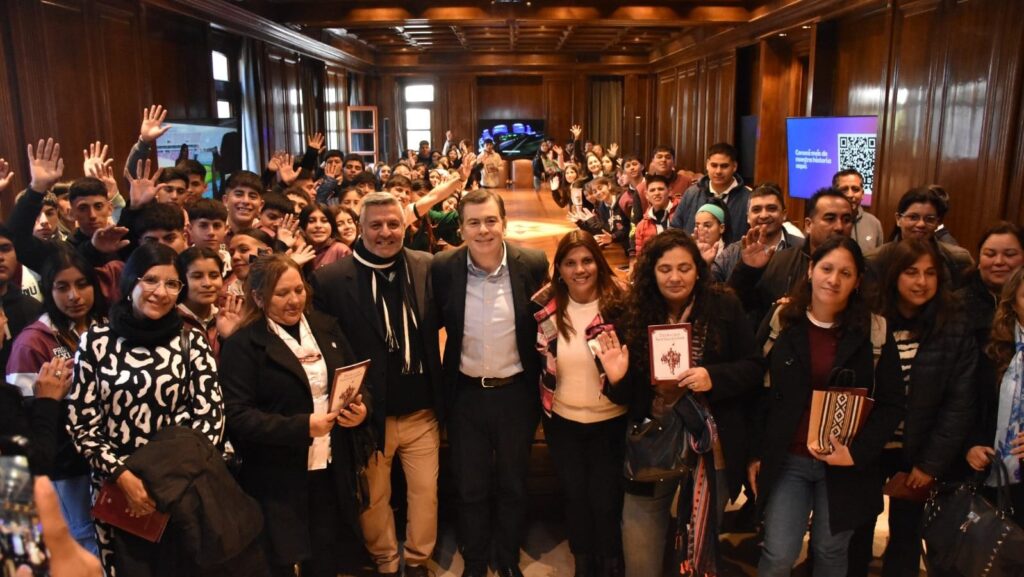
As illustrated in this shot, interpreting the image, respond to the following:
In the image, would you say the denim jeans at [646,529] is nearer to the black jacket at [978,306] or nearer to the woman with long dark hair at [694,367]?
the woman with long dark hair at [694,367]

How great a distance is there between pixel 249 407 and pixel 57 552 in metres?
1.20

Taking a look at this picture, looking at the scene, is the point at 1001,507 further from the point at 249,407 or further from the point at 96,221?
the point at 96,221

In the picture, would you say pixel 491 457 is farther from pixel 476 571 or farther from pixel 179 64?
pixel 179 64

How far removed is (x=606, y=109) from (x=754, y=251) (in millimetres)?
17382

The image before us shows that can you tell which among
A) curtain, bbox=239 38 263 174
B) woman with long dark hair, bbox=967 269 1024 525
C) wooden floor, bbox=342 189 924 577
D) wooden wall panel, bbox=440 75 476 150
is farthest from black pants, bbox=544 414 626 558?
wooden wall panel, bbox=440 75 476 150

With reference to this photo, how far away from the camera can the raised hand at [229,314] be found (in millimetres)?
2688

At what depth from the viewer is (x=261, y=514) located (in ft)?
7.82

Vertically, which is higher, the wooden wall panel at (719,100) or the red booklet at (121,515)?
the wooden wall panel at (719,100)

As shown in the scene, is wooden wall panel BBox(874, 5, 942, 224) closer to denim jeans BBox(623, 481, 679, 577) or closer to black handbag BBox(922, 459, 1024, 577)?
black handbag BBox(922, 459, 1024, 577)

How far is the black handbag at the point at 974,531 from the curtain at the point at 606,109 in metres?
17.7

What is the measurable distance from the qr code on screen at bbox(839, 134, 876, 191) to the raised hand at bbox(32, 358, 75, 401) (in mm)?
7260

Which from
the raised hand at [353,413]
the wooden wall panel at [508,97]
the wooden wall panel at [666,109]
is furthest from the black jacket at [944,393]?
the wooden wall panel at [508,97]

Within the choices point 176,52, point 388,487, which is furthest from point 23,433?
point 176,52

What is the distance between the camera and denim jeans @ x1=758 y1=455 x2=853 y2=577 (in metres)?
2.47
